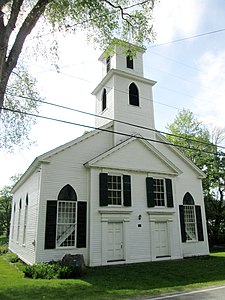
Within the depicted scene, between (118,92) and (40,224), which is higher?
(118,92)

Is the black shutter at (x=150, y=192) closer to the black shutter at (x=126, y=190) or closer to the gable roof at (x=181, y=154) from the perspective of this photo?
the black shutter at (x=126, y=190)

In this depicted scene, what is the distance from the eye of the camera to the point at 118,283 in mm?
8312

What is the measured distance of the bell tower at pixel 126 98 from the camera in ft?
50.7

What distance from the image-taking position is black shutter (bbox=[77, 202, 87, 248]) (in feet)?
39.5

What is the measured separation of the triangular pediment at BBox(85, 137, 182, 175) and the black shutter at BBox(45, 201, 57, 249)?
2.73 meters

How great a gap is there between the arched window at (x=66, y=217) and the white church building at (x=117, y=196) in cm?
5

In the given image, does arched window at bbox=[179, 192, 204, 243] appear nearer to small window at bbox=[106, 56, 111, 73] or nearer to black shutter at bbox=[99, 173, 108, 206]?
black shutter at bbox=[99, 173, 108, 206]

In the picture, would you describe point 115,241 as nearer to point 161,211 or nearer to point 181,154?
point 161,211

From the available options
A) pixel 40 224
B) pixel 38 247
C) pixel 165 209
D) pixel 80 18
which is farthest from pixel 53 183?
pixel 80 18

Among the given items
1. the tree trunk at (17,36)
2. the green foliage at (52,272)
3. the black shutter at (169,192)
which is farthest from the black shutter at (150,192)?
the tree trunk at (17,36)

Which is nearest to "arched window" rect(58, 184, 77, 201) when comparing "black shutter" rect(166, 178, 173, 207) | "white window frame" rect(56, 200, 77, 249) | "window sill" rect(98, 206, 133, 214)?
"white window frame" rect(56, 200, 77, 249)

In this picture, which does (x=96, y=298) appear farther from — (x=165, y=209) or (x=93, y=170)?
(x=165, y=209)

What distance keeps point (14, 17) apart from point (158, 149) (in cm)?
1076

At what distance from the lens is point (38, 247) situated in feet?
36.7
